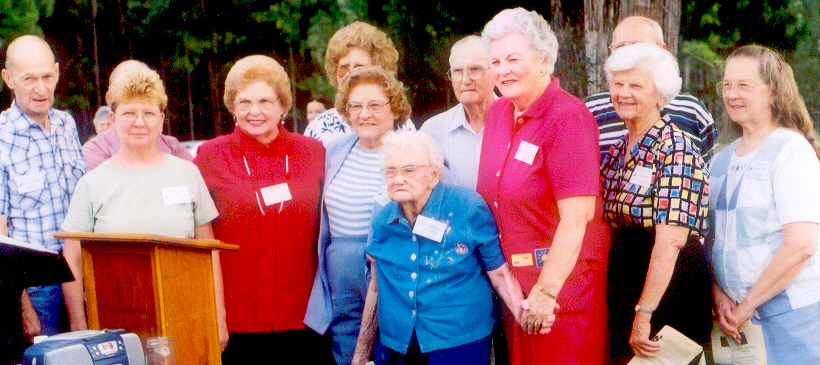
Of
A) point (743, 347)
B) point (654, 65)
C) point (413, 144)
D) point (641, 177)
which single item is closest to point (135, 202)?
point (413, 144)

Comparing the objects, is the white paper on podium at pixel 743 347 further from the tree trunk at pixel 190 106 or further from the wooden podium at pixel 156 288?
the tree trunk at pixel 190 106

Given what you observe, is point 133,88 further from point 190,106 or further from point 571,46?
point 190,106

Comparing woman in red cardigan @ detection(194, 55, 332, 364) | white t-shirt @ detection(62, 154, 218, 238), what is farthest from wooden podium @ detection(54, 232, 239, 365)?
woman in red cardigan @ detection(194, 55, 332, 364)

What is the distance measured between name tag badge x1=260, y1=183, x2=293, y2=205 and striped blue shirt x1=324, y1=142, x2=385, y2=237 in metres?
0.19

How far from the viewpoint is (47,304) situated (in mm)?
2979

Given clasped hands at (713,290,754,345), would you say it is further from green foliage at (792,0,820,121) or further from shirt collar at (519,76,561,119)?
green foliage at (792,0,820,121)

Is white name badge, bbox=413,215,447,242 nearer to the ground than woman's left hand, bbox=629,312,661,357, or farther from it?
farther from it

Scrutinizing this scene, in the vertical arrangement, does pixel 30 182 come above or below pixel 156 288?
above

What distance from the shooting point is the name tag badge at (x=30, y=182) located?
296 cm

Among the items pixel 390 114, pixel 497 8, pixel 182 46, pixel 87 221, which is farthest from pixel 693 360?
pixel 182 46

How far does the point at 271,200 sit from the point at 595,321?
4.87 feet

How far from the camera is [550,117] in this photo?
2520 millimetres

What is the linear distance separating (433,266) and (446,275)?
0.20ft

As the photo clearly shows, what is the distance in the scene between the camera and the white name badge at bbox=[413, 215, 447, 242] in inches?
105
